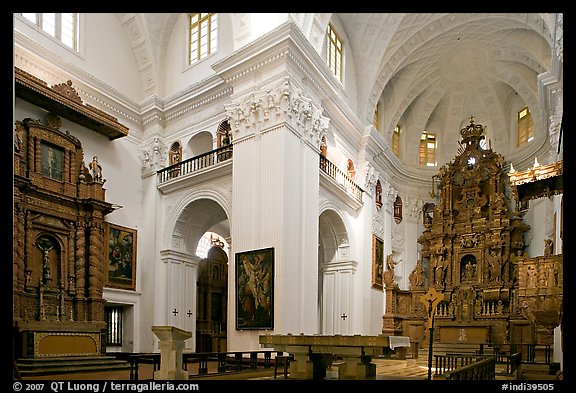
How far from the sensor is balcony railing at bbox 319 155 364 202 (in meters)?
18.3

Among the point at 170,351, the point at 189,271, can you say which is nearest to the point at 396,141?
the point at 189,271

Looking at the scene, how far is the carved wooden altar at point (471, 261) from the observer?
2202 cm

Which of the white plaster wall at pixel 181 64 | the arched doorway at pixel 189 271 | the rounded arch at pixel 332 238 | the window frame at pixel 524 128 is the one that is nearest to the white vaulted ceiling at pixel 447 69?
the window frame at pixel 524 128

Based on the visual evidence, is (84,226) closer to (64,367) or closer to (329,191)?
(64,367)

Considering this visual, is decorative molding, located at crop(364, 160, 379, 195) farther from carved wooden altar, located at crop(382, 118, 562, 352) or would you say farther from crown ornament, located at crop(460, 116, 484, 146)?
crown ornament, located at crop(460, 116, 484, 146)

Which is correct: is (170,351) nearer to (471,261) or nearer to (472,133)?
(471,261)

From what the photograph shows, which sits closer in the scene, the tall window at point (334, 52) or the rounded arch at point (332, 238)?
the tall window at point (334, 52)

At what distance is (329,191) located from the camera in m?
18.8

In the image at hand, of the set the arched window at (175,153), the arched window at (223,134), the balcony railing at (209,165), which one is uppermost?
the arched window at (223,134)

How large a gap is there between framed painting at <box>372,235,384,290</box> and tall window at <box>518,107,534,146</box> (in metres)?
7.37

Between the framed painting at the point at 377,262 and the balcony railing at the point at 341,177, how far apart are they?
2.03m

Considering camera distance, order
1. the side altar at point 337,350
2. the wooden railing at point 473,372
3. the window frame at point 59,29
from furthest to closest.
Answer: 1. the window frame at point 59,29
2. the side altar at point 337,350
3. the wooden railing at point 473,372

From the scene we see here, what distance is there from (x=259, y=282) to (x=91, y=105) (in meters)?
7.35

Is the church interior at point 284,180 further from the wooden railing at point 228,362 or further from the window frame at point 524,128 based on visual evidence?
the wooden railing at point 228,362
